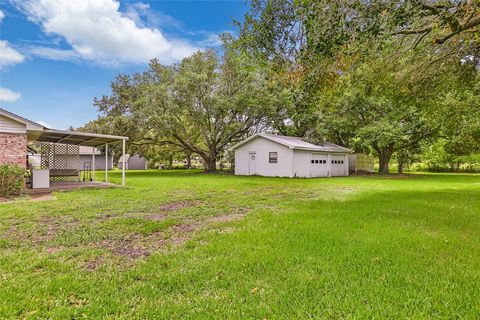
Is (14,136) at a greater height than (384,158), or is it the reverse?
(14,136)

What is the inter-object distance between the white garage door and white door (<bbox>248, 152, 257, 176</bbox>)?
6.54 m

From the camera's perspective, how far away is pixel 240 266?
141 inches

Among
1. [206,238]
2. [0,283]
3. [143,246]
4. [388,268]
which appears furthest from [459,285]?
[0,283]

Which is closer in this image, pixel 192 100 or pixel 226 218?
pixel 226 218

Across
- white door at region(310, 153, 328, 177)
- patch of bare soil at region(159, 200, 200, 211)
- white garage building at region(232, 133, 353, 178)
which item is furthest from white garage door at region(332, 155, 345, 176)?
patch of bare soil at region(159, 200, 200, 211)

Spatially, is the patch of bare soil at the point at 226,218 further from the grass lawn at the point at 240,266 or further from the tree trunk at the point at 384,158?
the tree trunk at the point at 384,158

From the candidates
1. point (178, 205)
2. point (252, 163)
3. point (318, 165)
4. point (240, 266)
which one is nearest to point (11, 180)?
point (178, 205)

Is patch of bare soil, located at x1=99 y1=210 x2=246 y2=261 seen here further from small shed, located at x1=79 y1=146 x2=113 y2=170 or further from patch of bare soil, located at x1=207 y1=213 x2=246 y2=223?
small shed, located at x1=79 y1=146 x2=113 y2=170

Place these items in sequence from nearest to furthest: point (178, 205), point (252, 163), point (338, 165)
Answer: point (178, 205)
point (252, 163)
point (338, 165)

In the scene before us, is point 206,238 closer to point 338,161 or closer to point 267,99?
point 267,99

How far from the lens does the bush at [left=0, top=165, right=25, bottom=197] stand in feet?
31.2

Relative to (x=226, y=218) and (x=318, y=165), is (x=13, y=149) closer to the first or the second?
(x=226, y=218)

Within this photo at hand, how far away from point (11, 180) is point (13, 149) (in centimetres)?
144

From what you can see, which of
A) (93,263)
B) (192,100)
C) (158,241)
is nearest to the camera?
(93,263)
